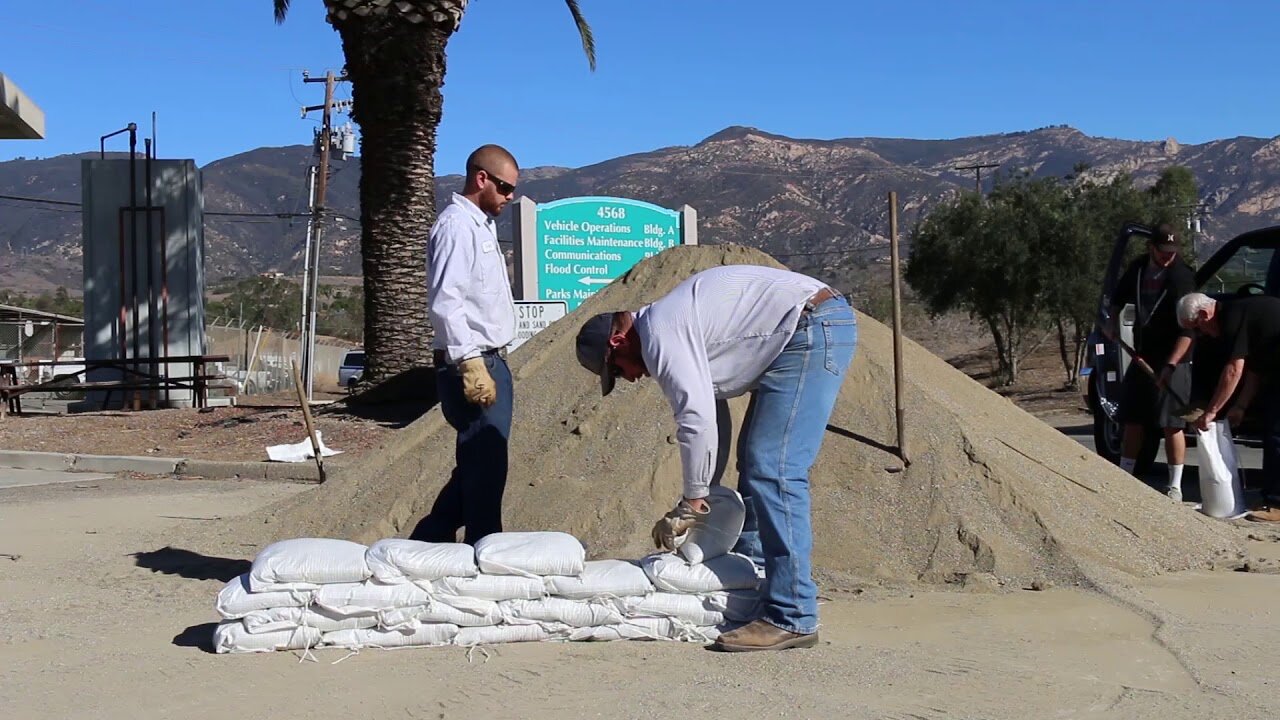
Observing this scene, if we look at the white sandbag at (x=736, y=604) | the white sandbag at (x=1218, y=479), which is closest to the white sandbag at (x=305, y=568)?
the white sandbag at (x=736, y=604)

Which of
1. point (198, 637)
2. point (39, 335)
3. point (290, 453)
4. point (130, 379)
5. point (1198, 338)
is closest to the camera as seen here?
point (198, 637)

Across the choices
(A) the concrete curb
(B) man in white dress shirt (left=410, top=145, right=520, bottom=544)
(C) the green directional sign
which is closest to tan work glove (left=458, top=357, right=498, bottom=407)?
(B) man in white dress shirt (left=410, top=145, right=520, bottom=544)

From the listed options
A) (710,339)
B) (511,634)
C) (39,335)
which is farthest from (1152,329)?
(39,335)

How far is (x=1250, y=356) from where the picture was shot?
7836mm

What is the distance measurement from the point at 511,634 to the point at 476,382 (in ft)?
3.24

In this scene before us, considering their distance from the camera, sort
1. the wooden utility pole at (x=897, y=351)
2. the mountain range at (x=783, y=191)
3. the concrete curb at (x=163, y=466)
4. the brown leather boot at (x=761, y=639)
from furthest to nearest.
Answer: the mountain range at (x=783, y=191) < the concrete curb at (x=163, y=466) < the wooden utility pole at (x=897, y=351) < the brown leather boot at (x=761, y=639)

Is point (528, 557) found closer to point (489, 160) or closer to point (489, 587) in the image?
point (489, 587)

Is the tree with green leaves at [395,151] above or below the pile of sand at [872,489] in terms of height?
above

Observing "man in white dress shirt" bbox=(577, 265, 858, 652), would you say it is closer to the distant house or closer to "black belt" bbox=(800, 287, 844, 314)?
"black belt" bbox=(800, 287, 844, 314)

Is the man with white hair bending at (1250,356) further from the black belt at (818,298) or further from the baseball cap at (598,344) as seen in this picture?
the baseball cap at (598,344)

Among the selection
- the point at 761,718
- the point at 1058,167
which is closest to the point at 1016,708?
the point at 761,718

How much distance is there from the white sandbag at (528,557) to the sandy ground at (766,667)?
0.97ft

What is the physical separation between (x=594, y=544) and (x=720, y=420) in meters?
1.42

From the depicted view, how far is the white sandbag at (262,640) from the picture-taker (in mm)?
4719
